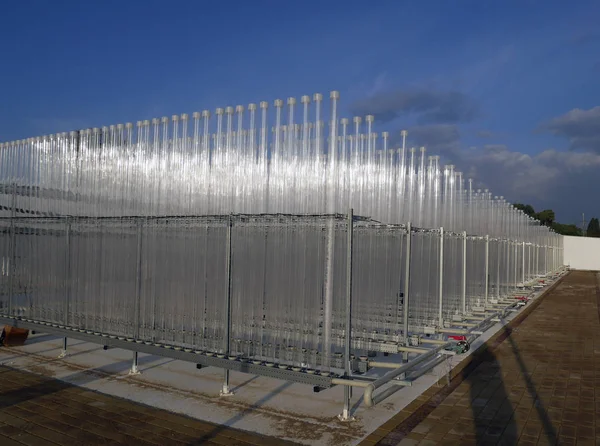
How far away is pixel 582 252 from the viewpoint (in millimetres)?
53719

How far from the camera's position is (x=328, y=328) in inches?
238

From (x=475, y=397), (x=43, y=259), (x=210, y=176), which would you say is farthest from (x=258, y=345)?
(x=43, y=259)

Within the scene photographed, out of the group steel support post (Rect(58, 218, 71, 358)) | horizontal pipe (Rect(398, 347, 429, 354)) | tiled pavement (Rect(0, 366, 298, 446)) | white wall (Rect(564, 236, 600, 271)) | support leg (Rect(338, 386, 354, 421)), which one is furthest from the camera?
white wall (Rect(564, 236, 600, 271))

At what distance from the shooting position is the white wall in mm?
53125

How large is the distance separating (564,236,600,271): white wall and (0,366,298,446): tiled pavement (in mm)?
55577

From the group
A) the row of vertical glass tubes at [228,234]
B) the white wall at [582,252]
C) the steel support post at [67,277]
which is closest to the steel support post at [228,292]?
the row of vertical glass tubes at [228,234]

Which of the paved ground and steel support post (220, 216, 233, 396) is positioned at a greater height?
steel support post (220, 216, 233, 396)

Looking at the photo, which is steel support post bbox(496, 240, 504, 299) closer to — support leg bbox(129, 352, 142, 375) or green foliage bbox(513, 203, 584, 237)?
support leg bbox(129, 352, 142, 375)

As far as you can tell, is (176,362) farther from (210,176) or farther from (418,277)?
(418,277)

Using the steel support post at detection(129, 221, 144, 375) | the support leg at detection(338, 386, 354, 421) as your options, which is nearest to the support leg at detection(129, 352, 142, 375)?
the steel support post at detection(129, 221, 144, 375)

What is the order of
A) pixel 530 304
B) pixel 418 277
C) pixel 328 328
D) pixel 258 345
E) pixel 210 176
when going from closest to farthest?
pixel 328 328
pixel 258 345
pixel 210 176
pixel 418 277
pixel 530 304

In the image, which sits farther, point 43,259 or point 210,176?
point 43,259

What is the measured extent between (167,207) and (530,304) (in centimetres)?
1669

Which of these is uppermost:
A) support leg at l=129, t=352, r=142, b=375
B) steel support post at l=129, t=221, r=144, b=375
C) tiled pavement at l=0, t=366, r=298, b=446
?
steel support post at l=129, t=221, r=144, b=375
